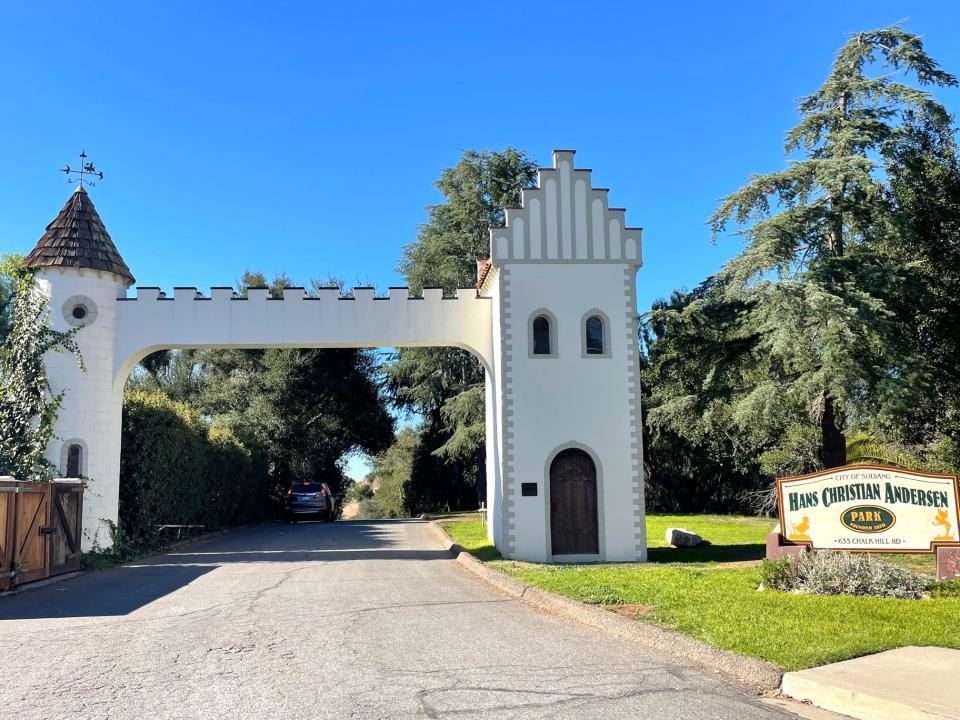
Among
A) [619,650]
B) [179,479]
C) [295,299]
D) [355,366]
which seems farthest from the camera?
[355,366]

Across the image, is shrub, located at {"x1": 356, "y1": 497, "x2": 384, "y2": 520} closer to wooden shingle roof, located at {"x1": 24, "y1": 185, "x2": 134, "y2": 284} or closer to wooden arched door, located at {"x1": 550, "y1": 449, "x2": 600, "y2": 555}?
wooden shingle roof, located at {"x1": 24, "y1": 185, "x2": 134, "y2": 284}

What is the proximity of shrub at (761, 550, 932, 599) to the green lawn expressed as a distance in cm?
38

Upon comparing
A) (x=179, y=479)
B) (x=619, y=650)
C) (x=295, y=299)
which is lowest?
(x=619, y=650)

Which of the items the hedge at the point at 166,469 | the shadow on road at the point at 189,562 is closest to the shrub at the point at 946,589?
the shadow on road at the point at 189,562

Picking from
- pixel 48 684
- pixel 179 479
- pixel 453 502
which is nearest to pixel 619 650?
pixel 48 684

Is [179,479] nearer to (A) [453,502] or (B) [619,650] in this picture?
(B) [619,650]

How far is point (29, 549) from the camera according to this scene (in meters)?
13.4

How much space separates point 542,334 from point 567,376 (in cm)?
110

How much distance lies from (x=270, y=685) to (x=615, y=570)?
850 centimetres

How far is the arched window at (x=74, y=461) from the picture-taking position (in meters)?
17.7

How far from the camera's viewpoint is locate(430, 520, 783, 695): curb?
22.5 feet

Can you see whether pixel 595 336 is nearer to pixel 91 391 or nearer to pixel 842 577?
pixel 842 577

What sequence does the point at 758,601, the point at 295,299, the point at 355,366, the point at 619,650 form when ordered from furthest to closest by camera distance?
the point at 355,366 → the point at 295,299 → the point at 758,601 → the point at 619,650

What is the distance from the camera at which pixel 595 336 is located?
708 inches
